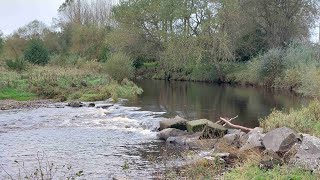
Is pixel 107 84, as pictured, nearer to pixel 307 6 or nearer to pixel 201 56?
pixel 201 56

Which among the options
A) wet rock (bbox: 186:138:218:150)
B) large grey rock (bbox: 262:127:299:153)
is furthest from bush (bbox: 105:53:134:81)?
large grey rock (bbox: 262:127:299:153)

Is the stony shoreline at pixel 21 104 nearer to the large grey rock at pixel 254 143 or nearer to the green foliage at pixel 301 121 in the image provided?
the green foliage at pixel 301 121

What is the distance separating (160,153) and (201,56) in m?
38.0

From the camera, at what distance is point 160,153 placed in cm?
1770

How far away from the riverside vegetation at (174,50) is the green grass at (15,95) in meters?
0.08

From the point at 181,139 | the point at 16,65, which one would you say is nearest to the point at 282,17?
the point at 16,65

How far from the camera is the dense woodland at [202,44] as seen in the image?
47.0 m

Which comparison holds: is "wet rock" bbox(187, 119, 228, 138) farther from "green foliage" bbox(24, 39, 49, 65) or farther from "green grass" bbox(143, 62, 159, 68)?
"green grass" bbox(143, 62, 159, 68)

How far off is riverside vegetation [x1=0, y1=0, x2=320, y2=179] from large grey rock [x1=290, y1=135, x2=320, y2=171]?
19.8 meters

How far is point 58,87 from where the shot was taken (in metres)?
38.2

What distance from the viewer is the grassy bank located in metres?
35.9

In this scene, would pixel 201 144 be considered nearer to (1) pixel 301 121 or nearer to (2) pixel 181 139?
(2) pixel 181 139

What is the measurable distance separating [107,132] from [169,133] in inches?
138

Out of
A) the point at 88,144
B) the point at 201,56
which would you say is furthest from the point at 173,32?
the point at 88,144
